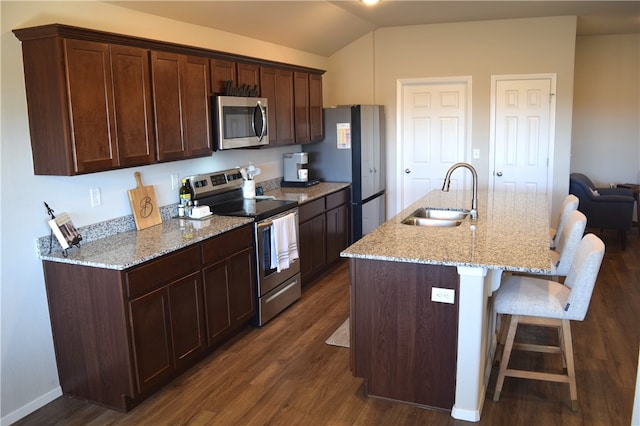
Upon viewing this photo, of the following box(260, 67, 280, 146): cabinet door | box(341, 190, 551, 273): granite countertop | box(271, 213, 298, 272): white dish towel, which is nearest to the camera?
box(341, 190, 551, 273): granite countertop

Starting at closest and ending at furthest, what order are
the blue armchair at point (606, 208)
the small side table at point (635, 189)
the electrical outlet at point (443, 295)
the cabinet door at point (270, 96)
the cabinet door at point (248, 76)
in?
the electrical outlet at point (443, 295) < the cabinet door at point (248, 76) < the cabinet door at point (270, 96) < the blue armchair at point (606, 208) < the small side table at point (635, 189)

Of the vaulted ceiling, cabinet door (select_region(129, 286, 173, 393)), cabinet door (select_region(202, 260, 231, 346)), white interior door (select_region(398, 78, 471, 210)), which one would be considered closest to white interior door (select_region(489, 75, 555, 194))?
white interior door (select_region(398, 78, 471, 210))

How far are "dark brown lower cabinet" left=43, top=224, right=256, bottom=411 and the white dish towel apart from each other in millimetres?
766

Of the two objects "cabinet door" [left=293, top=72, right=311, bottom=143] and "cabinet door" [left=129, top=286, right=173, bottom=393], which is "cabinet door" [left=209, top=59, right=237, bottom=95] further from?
"cabinet door" [left=129, top=286, right=173, bottom=393]

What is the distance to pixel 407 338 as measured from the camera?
293 cm

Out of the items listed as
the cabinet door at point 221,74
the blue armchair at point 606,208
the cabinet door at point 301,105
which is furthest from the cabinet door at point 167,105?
the blue armchair at point 606,208

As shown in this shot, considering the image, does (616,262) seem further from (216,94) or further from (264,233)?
(216,94)

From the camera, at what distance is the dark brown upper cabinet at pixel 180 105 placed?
3438 mm

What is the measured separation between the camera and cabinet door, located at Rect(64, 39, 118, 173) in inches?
111

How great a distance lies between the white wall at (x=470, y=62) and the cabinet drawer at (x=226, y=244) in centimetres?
341

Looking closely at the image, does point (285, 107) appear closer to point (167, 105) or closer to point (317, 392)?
point (167, 105)

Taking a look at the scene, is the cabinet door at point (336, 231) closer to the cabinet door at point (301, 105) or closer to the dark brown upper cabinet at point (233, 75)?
the cabinet door at point (301, 105)

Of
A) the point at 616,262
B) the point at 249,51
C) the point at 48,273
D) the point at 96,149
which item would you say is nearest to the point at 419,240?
the point at 96,149

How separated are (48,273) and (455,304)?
2.27m
